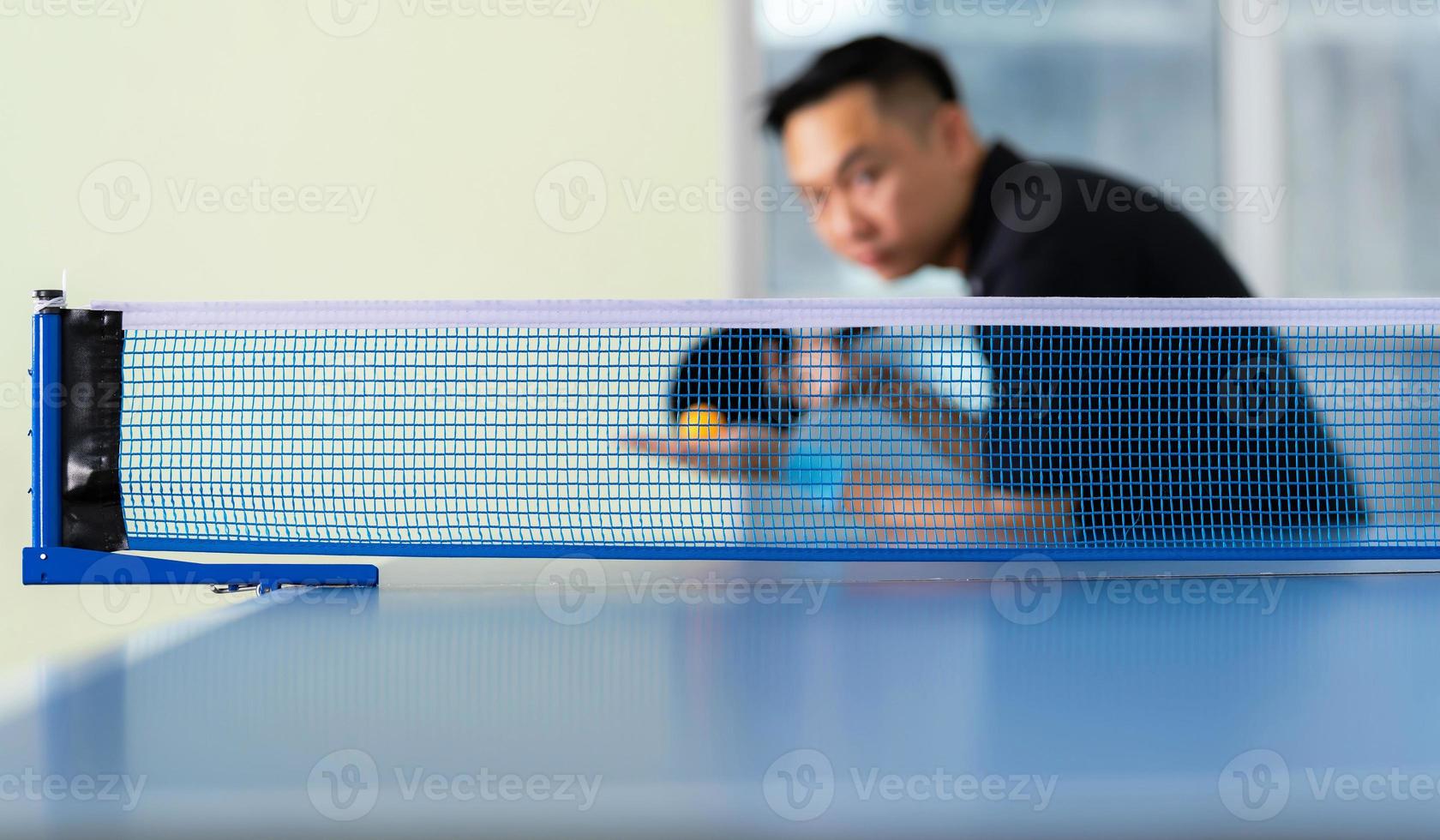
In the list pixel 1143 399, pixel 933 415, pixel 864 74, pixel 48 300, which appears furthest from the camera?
pixel 864 74

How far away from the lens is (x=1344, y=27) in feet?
13.6

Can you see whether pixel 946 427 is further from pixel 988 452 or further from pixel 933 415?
pixel 933 415

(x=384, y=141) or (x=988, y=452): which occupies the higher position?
(x=384, y=141)

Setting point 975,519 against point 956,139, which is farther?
point 956,139

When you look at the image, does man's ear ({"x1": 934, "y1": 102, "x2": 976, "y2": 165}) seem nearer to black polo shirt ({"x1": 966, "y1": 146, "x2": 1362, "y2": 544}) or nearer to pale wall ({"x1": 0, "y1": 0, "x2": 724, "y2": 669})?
black polo shirt ({"x1": 966, "y1": 146, "x2": 1362, "y2": 544})

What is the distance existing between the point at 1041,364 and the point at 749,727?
1.03 m

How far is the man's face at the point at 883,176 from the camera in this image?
2834 millimetres

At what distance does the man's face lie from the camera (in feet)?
9.30

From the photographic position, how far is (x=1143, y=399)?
5.59 ft

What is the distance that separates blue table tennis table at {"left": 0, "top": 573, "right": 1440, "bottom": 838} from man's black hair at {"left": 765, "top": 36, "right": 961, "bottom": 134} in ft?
7.05

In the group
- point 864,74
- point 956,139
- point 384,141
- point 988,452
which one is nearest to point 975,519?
point 988,452

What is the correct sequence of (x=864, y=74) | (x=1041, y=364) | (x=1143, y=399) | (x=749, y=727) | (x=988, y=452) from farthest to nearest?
1. (x=864, y=74)
2. (x=988, y=452)
3. (x=1143, y=399)
4. (x=1041, y=364)
5. (x=749, y=727)

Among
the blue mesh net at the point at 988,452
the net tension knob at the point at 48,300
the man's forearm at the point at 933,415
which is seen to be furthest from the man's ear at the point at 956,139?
the net tension knob at the point at 48,300

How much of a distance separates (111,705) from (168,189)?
362cm
